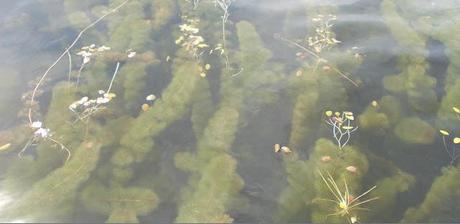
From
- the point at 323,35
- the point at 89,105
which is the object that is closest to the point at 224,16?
the point at 323,35

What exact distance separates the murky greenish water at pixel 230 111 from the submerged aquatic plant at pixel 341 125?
0.6 inches

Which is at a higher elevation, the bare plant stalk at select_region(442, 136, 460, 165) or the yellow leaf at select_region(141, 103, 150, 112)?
the yellow leaf at select_region(141, 103, 150, 112)

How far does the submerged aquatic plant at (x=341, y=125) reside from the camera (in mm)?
4102

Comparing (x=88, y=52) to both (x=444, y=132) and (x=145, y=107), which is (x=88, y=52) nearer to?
(x=145, y=107)

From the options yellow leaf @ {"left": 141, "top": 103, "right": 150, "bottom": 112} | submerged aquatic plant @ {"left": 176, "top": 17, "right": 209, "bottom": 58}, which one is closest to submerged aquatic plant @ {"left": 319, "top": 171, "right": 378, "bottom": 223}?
yellow leaf @ {"left": 141, "top": 103, "right": 150, "bottom": 112}

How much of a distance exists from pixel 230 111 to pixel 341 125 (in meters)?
1.14

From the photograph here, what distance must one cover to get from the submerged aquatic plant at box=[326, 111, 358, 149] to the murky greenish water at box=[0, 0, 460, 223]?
0.05 feet

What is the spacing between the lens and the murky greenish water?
3609mm

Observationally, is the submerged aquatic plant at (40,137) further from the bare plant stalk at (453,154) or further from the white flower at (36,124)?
the bare plant stalk at (453,154)

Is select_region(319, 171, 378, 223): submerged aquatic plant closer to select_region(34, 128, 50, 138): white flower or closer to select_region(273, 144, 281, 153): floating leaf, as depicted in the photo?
select_region(273, 144, 281, 153): floating leaf

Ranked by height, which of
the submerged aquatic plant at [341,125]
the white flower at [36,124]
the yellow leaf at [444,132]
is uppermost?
the white flower at [36,124]

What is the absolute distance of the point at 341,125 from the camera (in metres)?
4.23

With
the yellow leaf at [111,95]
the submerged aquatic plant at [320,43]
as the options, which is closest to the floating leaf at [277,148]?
the submerged aquatic plant at [320,43]

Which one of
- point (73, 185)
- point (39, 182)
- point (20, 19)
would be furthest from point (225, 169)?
point (20, 19)
